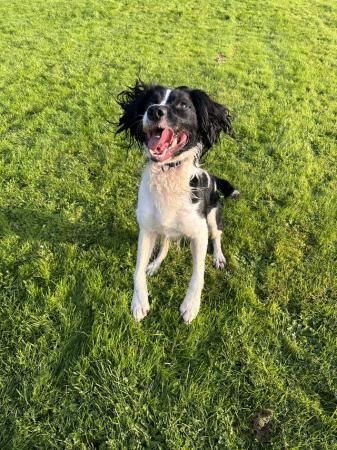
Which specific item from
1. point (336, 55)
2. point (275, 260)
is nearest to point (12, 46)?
point (336, 55)

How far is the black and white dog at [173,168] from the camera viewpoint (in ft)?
9.27

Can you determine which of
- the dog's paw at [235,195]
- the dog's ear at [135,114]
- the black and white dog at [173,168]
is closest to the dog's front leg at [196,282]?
the black and white dog at [173,168]

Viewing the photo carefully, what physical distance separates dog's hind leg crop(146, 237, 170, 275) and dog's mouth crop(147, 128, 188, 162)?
3.07 feet

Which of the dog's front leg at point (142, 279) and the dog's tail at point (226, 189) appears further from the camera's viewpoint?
the dog's tail at point (226, 189)

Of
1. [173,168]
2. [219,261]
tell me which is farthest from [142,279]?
[173,168]

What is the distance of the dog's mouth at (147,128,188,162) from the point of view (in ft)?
9.04

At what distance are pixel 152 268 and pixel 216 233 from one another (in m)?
0.66

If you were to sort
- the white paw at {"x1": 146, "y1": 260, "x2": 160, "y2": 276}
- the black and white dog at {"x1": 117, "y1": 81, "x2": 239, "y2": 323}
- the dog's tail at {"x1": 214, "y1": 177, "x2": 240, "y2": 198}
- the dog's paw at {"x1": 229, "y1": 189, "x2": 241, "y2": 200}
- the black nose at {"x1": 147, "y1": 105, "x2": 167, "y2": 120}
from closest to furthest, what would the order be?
1. the black nose at {"x1": 147, "y1": 105, "x2": 167, "y2": 120}
2. the black and white dog at {"x1": 117, "y1": 81, "x2": 239, "y2": 323}
3. the white paw at {"x1": 146, "y1": 260, "x2": 160, "y2": 276}
4. the dog's tail at {"x1": 214, "y1": 177, "x2": 240, "y2": 198}
5. the dog's paw at {"x1": 229, "y1": 189, "x2": 241, "y2": 200}

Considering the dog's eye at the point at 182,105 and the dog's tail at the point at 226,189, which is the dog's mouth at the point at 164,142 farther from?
the dog's tail at the point at 226,189

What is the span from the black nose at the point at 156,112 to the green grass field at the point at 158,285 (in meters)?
1.35

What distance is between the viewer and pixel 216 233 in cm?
369

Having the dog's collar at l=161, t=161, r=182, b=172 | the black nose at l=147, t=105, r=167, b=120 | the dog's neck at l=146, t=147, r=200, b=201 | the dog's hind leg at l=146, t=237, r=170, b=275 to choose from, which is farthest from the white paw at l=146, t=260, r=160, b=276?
the black nose at l=147, t=105, r=167, b=120

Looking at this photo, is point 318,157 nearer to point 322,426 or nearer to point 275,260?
point 275,260

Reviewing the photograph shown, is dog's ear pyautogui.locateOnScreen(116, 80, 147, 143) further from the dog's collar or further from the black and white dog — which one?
the dog's collar
